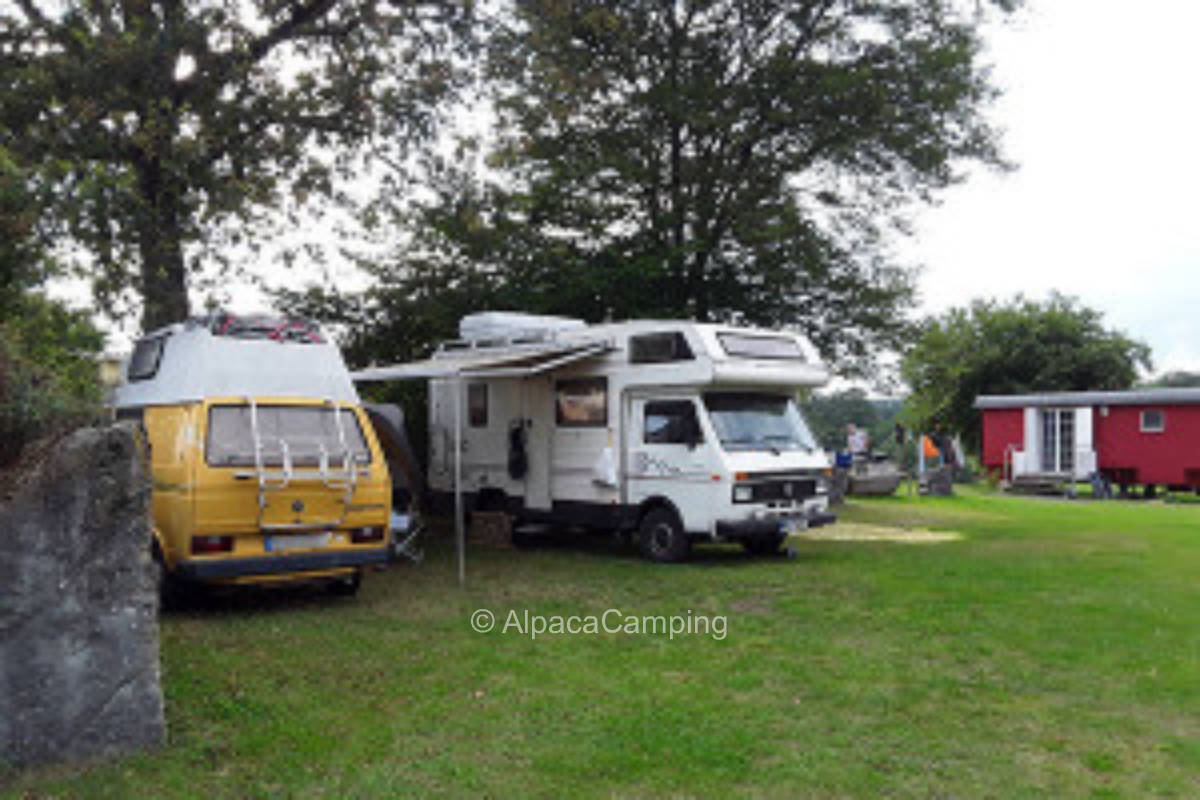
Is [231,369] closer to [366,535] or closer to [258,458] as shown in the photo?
[258,458]

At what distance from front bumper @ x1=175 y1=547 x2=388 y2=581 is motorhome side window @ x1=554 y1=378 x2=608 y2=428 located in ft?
14.4

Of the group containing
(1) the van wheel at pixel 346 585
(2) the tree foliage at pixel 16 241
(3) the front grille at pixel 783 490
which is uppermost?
(2) the tree foliage at pixel 16 241

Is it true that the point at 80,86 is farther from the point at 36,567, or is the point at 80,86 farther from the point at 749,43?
the point at 749,43

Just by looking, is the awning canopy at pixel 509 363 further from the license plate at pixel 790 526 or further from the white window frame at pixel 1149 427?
the white window frame at pixel 1149 427

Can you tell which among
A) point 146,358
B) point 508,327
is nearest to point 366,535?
point 146,358

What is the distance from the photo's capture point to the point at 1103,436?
91.6 ft

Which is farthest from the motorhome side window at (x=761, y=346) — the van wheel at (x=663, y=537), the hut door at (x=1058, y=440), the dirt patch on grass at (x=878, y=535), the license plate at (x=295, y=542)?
the hut door at (x=1058, y=440)

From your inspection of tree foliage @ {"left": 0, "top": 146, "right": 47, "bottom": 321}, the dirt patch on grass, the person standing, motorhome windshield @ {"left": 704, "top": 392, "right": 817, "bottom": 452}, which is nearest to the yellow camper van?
tree foliage @ {"left": 0, "top": 146, "right": 47, "bottom": 321}

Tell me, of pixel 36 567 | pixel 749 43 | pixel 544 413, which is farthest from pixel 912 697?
pixel 749 43

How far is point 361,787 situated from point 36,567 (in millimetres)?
1858

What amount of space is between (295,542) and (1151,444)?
25.1 m

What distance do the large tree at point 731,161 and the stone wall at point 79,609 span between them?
12447mm

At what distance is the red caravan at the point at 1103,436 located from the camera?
1030 inches

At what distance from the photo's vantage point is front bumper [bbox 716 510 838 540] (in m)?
11.4
